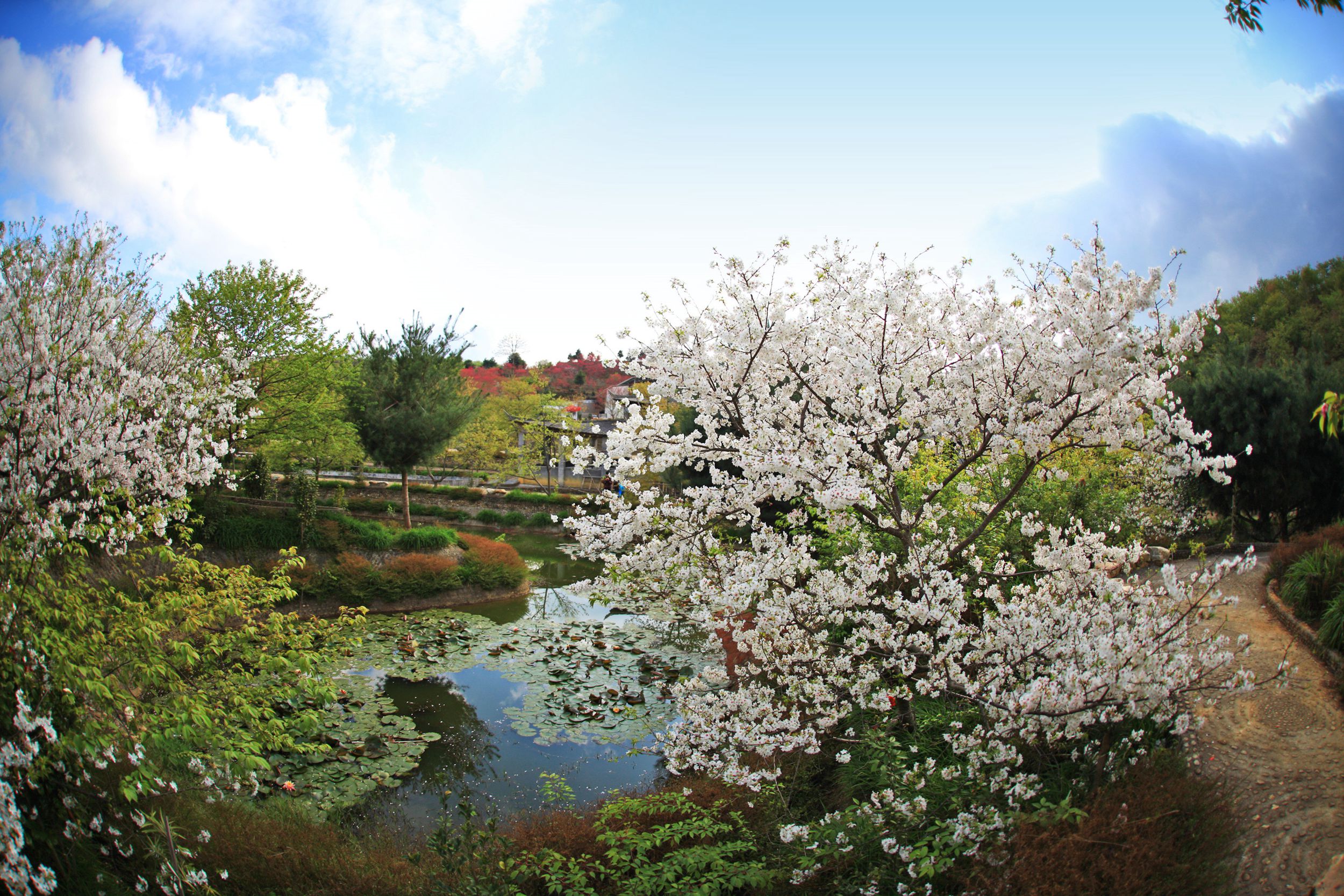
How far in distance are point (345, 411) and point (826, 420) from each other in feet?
56.1

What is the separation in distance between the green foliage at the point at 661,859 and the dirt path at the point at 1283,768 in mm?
3080

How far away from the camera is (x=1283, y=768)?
4.98 meters

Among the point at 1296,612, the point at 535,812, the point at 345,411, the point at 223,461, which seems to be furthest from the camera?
the point at 345,411

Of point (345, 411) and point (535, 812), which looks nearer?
point (535, 812)

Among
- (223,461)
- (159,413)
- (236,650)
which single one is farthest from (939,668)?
(223,461)

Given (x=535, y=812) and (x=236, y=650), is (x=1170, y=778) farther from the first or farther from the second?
(x=236, y=650)

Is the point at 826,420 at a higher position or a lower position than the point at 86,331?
lower

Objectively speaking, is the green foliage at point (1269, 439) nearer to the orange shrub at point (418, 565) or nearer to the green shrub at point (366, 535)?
the orange shrub at point (418, 565)

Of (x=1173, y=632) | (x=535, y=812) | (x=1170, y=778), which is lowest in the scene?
(x=535, y=812)

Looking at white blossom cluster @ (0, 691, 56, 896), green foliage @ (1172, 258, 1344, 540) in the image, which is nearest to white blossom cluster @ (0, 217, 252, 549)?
white blossom cluster @ (0, 691, 56, 896)

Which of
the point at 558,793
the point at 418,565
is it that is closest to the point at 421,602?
the point at 418,565

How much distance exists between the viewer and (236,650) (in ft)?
22.7

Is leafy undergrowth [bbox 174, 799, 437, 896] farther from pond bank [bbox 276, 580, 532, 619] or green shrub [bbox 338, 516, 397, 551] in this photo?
green shrub [bbox 338, 516, 397, 551]

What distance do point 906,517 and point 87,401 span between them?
7014 mm
